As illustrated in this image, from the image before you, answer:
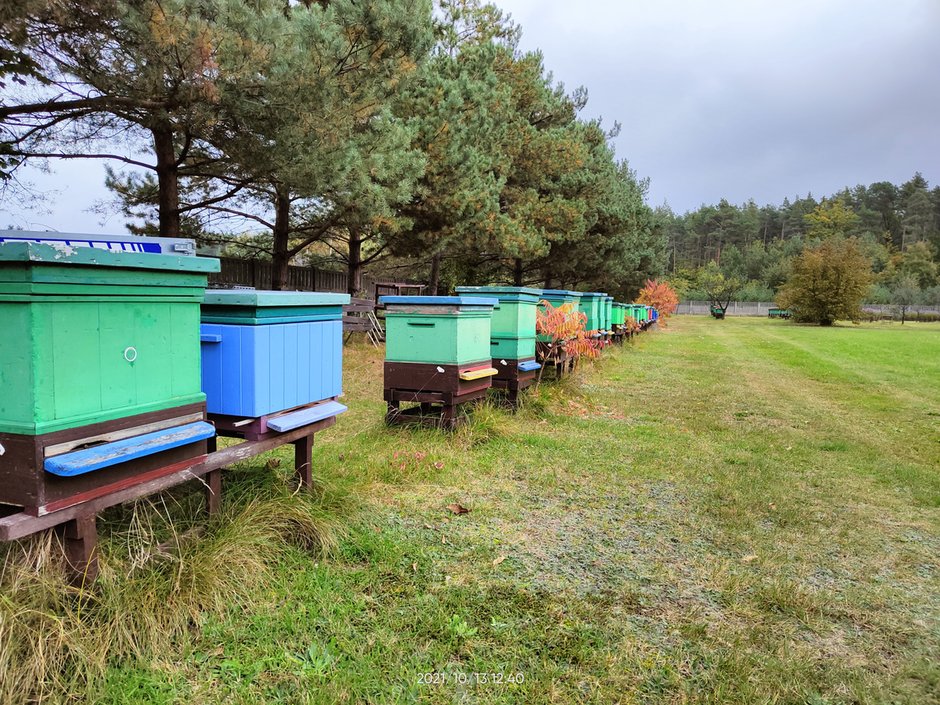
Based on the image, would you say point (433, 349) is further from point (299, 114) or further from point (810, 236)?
point (810, 236)

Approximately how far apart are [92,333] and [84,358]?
91 millimetres

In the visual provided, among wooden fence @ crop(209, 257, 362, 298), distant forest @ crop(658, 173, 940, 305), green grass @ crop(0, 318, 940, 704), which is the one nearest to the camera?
green grass @ crop(0, 318, 940, 704)

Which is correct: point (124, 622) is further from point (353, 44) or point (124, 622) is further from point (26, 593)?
point (353, 44)

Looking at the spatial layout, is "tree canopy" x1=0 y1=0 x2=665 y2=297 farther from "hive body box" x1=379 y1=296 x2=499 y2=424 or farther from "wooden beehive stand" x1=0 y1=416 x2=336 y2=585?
"wooden beehive stand" x1=0 y1=416 x2=336 y2=585

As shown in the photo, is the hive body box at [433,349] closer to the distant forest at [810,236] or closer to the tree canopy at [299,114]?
the tree canopy at [299,114]

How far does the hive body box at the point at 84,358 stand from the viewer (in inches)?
74.0

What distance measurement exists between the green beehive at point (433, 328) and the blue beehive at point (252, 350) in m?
2.19

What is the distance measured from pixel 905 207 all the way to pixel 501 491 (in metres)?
118

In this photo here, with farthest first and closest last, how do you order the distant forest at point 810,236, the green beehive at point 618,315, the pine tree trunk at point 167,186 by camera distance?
the distant forest at point 810,236 → the green beehive at point 618,315 → the pine tree trunk at point 167,186

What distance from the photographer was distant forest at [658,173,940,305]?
69438 millimetres

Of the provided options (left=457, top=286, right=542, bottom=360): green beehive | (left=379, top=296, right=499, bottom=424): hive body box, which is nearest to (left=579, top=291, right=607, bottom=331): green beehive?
(left=457, top=286, right=542, bottom=360): green beehive

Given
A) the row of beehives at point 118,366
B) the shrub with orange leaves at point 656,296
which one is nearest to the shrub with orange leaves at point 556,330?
the row of beehives at point 118,366

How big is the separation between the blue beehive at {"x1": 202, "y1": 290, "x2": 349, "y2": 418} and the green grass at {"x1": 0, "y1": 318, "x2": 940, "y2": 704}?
1.75 ft

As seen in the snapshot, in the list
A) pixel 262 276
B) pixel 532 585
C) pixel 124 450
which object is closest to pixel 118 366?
pixel 124 450
